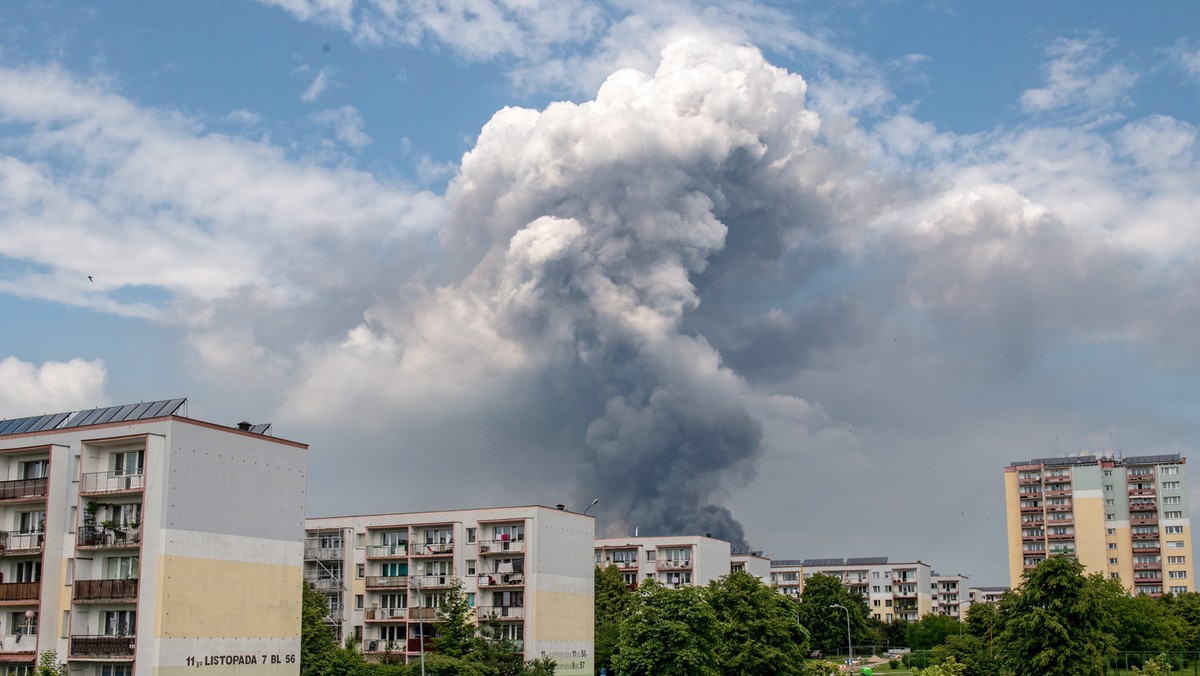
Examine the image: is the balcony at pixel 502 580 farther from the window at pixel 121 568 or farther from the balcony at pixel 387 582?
the window at pixel 121 568

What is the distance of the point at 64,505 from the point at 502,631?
132 ft

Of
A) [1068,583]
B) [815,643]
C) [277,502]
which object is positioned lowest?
[815,643]

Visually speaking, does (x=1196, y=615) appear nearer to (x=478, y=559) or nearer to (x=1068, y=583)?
(x=1068, y=583)

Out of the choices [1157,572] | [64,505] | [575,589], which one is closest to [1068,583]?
[575,589]

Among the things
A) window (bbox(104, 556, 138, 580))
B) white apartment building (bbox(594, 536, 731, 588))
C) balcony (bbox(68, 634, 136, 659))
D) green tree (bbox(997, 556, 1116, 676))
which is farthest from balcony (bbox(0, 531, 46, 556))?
white apartment building (bbox(594, 536, 731, 588))

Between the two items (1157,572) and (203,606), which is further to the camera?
(1157,572)

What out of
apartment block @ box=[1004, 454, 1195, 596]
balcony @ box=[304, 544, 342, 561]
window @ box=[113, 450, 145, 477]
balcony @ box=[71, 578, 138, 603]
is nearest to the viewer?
balcony @ box=[71, 578, 138, 603]

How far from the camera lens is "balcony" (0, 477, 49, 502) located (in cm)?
5775

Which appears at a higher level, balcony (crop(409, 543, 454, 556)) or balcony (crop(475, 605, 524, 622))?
balcony (crop(409, 543, 454, 556))

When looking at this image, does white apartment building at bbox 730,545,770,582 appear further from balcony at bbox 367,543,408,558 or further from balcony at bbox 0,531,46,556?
balcony at bbox 0,531,46,556

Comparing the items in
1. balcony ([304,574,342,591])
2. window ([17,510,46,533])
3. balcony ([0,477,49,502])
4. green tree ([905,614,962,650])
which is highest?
balcony ([0,477,49,502])

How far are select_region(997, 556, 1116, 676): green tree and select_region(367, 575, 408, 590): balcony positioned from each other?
46.5m

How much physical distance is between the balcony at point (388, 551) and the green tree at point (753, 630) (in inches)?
1136

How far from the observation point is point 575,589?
96.2m
